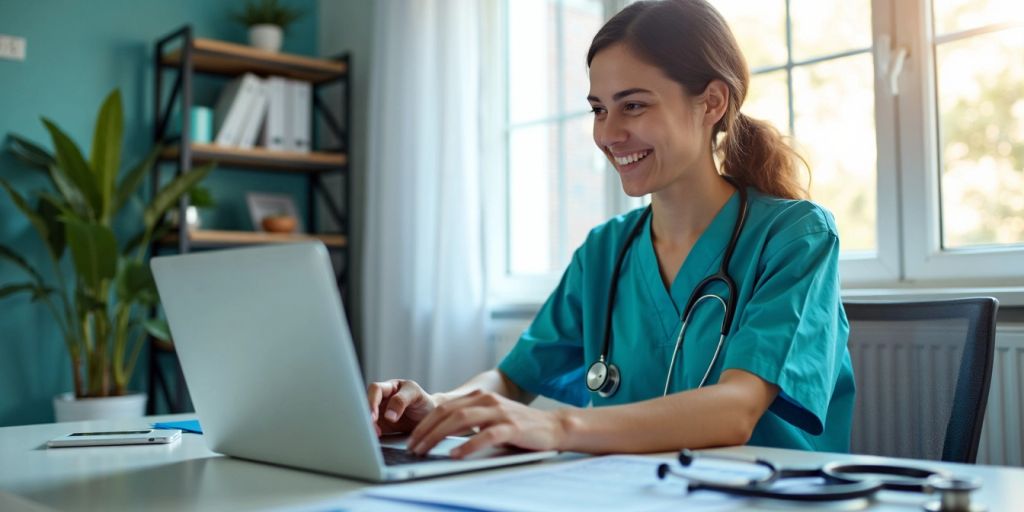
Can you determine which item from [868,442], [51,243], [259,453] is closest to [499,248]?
[51,243]

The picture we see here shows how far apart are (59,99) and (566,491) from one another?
9.34 ft

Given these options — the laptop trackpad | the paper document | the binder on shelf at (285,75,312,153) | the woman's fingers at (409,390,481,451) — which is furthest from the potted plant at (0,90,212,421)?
the paper document

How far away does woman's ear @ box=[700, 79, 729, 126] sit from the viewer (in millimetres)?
1420

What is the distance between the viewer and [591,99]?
1.45m

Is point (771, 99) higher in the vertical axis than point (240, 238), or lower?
higher

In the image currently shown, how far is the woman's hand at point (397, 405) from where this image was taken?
44.6 inches

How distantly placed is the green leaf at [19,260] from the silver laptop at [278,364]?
7.14 feet

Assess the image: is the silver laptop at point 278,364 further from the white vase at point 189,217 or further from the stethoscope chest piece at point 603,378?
the white vase at point 189,217

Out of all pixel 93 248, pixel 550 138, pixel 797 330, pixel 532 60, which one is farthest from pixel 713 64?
pixel 93 248

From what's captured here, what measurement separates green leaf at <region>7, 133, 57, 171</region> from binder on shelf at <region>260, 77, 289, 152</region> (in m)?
0.66

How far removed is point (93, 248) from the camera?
8.87ft

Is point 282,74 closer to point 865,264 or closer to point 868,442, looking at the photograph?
point 865,264

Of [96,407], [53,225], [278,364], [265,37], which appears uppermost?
[265,37]

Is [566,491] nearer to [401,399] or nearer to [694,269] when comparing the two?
[401,399]
